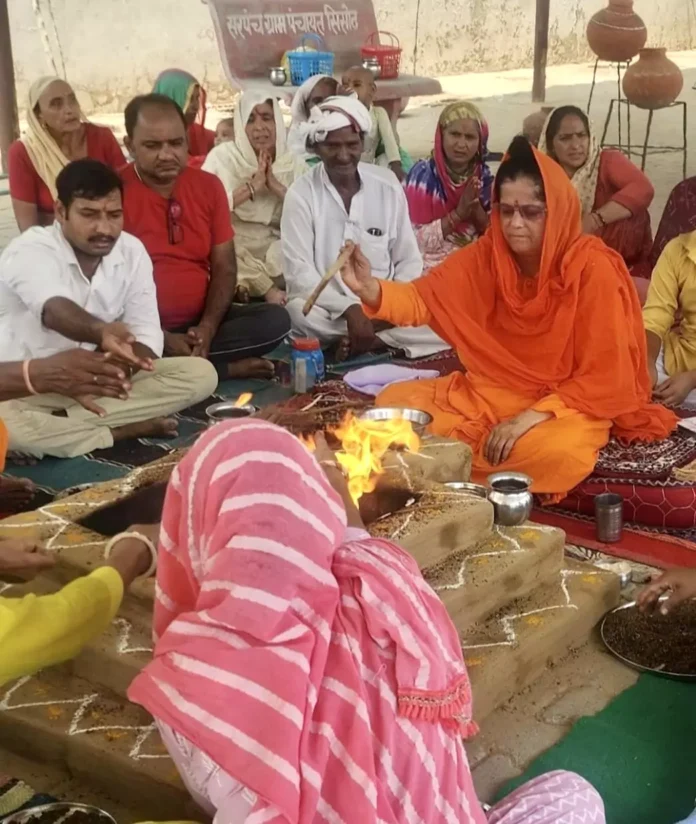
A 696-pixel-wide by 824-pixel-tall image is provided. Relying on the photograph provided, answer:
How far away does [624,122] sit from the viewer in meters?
14.0

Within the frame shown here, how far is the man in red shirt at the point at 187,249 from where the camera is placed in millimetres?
5355

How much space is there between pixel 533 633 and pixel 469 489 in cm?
64

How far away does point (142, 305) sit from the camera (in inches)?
195

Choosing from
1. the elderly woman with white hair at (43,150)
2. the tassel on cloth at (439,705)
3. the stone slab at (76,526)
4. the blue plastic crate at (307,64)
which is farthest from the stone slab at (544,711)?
the blue plastic crate at (307,64)

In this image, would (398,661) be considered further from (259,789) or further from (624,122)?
(624,122)

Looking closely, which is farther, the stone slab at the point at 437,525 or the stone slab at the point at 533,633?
the stone slab at the point at 437,525

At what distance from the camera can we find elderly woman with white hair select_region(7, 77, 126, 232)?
238 inches

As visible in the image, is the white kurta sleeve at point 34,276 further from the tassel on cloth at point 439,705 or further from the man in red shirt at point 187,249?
the tassel on cloth at point 439,705

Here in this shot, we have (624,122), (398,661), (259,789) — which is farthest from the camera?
(624,122)

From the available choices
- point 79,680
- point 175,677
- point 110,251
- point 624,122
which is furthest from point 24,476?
point 624,122

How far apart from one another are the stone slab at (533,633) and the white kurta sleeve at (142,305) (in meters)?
2.28

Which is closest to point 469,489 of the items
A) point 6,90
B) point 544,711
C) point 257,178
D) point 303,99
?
point 544,711

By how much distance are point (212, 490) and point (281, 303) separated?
15.6 feet

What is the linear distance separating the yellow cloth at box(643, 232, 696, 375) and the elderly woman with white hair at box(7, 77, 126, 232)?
10.5ft
